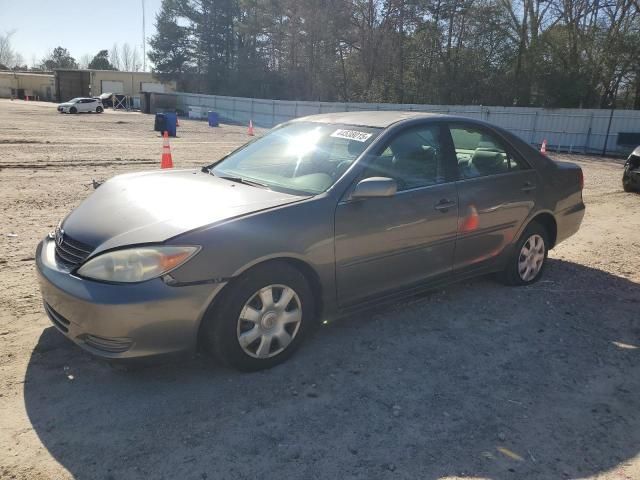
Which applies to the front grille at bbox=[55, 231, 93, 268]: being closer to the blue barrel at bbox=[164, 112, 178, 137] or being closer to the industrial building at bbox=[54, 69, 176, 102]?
the blue barrel at bbox=[164, 112, 178, 137]

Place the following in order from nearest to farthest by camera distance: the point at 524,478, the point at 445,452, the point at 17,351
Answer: the point at 524,478 < the point at 445,452 < the point at 17,351

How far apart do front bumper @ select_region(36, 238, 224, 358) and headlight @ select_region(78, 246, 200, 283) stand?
5 cm

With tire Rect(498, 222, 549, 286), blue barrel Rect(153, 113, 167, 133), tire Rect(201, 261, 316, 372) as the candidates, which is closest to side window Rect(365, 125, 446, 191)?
tire Rect(201, 261, 316, 372)

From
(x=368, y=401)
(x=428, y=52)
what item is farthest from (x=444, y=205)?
(x=428, y=52)

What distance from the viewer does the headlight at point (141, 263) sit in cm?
287

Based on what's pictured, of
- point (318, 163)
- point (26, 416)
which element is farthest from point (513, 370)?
point (26, 416)

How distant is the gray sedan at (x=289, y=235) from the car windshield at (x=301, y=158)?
1 cm

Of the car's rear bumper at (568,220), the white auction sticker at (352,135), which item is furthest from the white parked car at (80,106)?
the car's rear bumper at (568,220)

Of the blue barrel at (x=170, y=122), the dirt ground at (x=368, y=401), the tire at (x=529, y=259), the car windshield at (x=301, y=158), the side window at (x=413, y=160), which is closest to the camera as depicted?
the dirt ground at (x=368, y=401)

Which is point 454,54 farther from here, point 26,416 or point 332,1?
point 26,416

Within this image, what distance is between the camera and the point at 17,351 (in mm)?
3443

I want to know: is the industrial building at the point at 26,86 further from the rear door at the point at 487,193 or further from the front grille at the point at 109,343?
the front grille at the point at 109,343

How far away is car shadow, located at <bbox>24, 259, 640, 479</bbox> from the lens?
258 cm

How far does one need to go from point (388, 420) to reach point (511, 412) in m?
0.76
